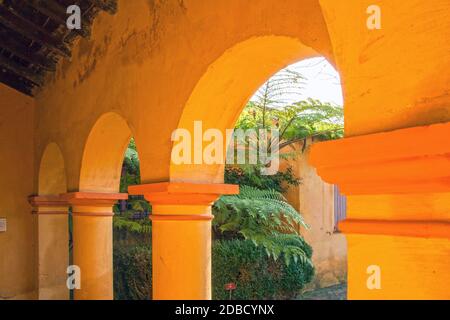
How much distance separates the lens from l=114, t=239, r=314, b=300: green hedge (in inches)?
364

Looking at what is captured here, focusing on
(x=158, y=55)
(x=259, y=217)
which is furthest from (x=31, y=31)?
(x=259, y=217)

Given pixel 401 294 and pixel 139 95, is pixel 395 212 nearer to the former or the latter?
pixel 401 294

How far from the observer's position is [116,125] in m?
6.21

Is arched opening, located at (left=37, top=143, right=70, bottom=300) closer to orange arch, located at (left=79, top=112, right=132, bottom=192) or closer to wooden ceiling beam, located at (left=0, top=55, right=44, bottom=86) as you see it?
wooden ceiling beam, located at (left=0, top=55, right=44, bottom=86)

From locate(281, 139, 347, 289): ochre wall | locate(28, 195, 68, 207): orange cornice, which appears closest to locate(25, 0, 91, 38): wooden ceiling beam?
locate(28, 195, 68, 207): orange cornice

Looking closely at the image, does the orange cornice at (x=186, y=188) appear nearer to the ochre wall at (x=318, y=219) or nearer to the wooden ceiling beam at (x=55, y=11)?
the wooden ceiling beam at (x=55, y=11)

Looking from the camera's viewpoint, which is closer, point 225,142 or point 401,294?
point 401,294

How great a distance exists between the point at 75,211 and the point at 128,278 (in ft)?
9.01

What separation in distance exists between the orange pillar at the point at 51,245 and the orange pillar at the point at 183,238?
5.25 m

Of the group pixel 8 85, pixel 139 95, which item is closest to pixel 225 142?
pixel 139 95

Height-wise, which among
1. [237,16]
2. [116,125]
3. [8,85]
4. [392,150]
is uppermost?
[8,85]

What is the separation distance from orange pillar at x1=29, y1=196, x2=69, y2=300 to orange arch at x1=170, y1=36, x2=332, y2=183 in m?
5.41

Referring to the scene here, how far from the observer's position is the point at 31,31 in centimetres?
693

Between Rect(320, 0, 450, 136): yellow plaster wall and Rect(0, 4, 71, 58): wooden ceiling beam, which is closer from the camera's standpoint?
Rect(320, 0, 450, 136): yellow plaster wall
